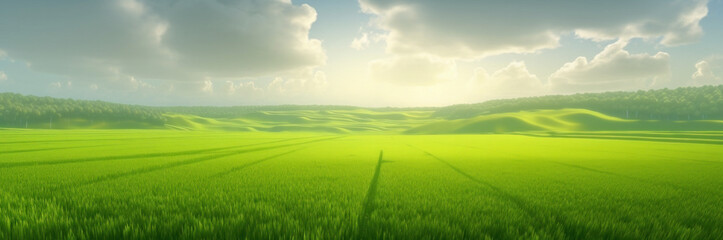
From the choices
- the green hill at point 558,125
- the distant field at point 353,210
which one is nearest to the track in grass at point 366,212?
the distant field at point 353,210

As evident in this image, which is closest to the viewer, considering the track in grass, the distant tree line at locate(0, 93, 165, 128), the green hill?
the track in grass

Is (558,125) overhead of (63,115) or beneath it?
overhead

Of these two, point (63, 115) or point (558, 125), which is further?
point (63, 115)

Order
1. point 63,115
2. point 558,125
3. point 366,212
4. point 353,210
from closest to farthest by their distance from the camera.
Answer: point 353,210
point 366,212
point 558,125
point 63,115

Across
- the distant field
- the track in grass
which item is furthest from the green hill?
the track in grass

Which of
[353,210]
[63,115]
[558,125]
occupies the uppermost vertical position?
[353,210]

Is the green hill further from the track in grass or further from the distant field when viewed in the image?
the track in grass

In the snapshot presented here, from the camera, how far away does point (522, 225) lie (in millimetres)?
6004

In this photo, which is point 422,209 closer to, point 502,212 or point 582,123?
A: point 502,212

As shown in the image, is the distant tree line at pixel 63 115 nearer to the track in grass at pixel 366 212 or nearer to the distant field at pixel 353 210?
the distant field at pixel 353 210

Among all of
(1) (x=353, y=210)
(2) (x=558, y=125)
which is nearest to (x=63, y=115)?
(1) (x=353, y=210)

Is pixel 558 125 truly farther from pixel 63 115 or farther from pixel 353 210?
pixel 63 115

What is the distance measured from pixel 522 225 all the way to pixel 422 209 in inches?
83.8

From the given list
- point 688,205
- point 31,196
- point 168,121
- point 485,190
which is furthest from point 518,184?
point 168,121
